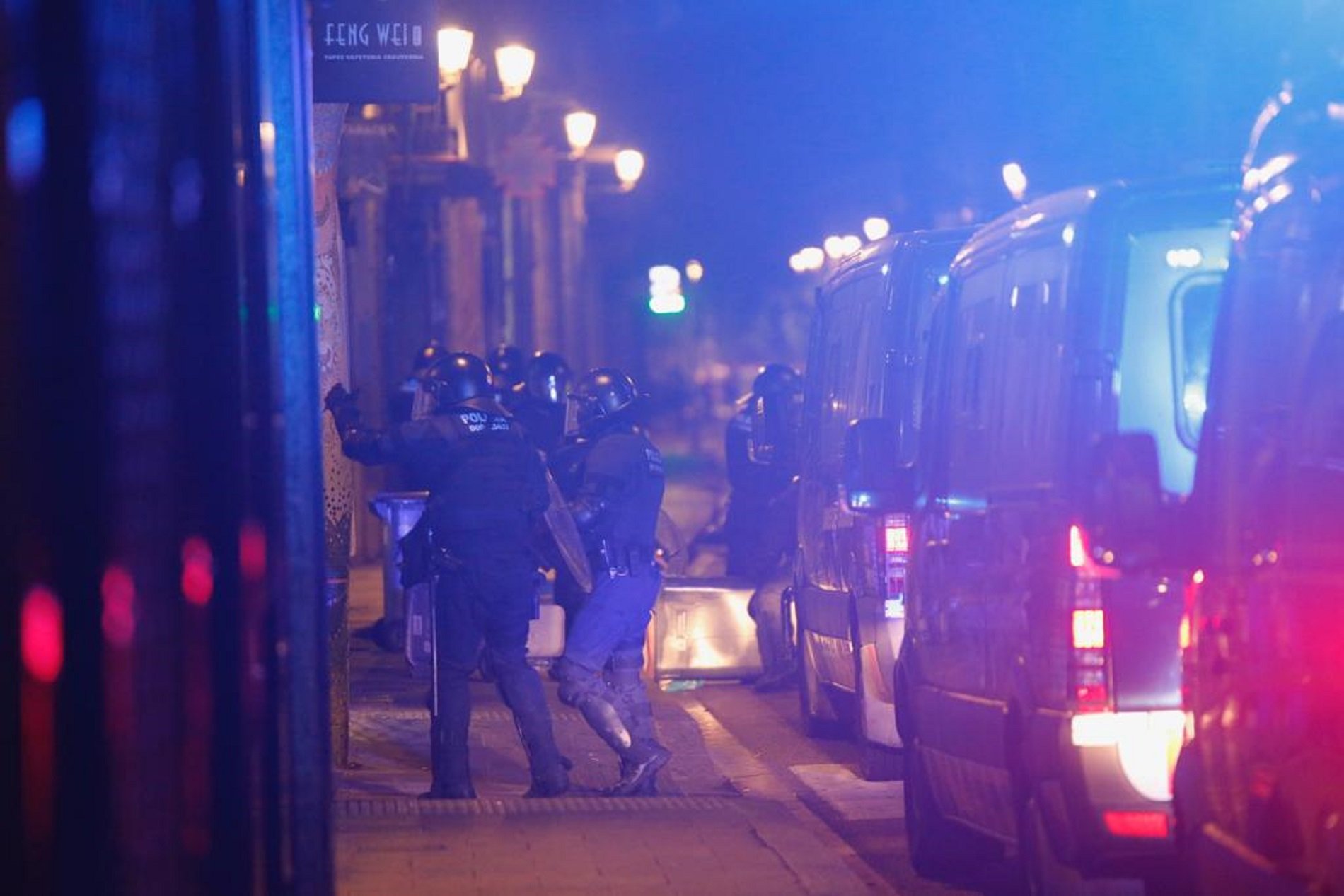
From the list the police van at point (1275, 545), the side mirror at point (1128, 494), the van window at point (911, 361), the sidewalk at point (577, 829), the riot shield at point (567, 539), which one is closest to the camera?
the police van at point (1275, 545)

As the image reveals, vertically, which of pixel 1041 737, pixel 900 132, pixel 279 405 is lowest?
pixel 1041 737

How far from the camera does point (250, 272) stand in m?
3.89

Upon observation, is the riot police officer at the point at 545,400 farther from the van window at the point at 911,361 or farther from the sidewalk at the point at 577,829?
the van window at the point at 911,361

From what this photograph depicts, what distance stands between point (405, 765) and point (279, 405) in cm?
722

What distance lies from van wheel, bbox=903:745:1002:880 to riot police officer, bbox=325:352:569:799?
215cm

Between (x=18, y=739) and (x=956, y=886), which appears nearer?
(x=18, y=739)

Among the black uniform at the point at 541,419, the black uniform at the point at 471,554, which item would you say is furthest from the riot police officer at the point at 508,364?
the black uniform at the point at 471,554

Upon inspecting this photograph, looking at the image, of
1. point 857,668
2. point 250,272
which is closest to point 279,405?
point 250,272

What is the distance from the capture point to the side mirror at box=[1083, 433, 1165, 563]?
5449 mm

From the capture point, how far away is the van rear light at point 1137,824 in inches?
245

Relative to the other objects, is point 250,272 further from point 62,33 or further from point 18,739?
point 18,739

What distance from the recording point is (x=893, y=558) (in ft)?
32.8

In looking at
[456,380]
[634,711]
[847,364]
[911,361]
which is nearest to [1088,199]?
[456,380]

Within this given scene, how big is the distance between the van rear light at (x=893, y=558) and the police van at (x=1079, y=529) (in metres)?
2.24
